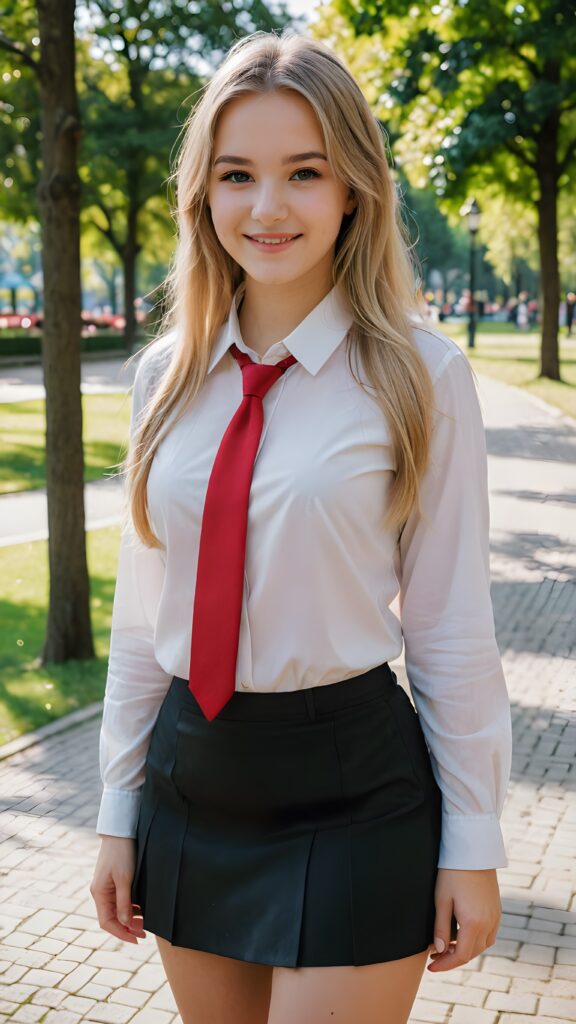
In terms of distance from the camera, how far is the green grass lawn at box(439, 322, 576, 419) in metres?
23.1

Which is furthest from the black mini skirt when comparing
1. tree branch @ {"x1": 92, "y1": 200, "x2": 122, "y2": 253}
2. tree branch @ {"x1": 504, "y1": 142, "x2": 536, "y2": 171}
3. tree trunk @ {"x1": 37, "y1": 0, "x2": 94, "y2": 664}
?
tree branch @ {"x1": 92, "y1": 200, "x2": 122, "y2": 253}

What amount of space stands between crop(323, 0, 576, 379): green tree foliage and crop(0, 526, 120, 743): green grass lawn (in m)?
9.01

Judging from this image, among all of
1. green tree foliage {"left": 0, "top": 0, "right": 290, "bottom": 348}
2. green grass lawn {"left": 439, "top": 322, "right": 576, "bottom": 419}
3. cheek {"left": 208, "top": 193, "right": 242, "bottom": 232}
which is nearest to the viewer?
cheek {"left": 208, "top": 193, "right": 242, "bottom": 232}

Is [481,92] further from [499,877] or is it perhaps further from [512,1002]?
[512,1002]

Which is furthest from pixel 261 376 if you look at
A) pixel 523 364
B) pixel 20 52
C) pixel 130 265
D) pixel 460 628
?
pixel 130 265

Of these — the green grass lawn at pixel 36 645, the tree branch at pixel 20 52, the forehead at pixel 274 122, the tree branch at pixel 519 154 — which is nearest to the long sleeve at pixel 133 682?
the forehead at pixel 274 122

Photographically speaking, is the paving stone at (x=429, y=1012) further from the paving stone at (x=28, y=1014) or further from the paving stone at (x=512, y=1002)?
the paving stone at (x=28, y=1014)

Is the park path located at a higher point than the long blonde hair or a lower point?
lower

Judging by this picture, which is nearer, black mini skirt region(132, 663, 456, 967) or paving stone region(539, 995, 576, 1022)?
black mini skirt region(132, 663, 456, 967)

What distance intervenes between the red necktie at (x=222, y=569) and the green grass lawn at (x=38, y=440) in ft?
34.6

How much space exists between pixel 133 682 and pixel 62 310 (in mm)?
5611

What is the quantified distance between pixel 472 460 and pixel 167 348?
68cm

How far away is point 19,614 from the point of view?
9.80m

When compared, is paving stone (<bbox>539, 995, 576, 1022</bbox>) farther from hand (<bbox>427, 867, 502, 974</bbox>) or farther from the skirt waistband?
the skirt waistband
